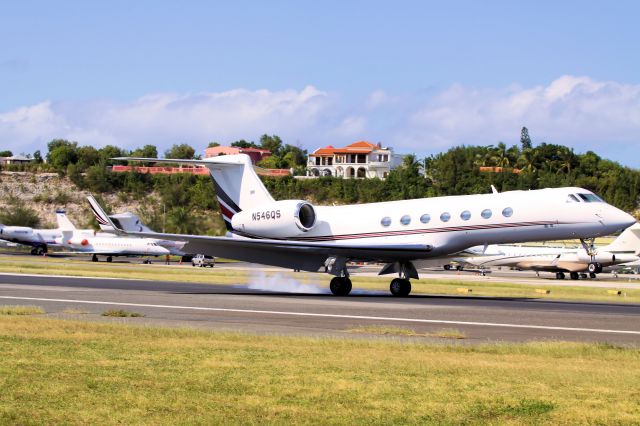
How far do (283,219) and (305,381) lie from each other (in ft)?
78.1

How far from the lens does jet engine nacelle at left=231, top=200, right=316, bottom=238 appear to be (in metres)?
35.1

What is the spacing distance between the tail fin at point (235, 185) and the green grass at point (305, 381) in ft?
66.9

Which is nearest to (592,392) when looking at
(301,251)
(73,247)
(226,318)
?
(226,318)

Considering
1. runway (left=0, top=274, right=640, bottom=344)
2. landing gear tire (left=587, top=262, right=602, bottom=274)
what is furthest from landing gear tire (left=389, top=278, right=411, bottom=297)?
landing gear tire (left=587, top=262, right=602, bottom=274)

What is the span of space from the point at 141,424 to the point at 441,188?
4573 inches

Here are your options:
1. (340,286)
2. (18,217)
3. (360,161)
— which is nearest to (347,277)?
(340,286)

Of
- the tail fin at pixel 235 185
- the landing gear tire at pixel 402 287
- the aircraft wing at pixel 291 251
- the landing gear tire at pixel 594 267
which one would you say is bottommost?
the landing gear tire at pixel 402 287

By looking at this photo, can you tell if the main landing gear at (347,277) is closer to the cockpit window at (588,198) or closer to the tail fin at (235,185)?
the tail fin at (235,185)

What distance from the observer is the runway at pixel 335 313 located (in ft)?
65.0

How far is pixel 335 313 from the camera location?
24500 millimetres

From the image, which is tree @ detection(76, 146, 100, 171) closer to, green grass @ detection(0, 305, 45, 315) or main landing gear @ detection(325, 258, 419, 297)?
main landing gear @ detection(325, 258, 419, 297)

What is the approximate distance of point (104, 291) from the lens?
3309cm

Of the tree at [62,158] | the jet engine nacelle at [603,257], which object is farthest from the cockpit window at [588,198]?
the tree at [62,158]

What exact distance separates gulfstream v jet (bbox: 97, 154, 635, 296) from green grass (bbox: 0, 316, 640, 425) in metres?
14.5
